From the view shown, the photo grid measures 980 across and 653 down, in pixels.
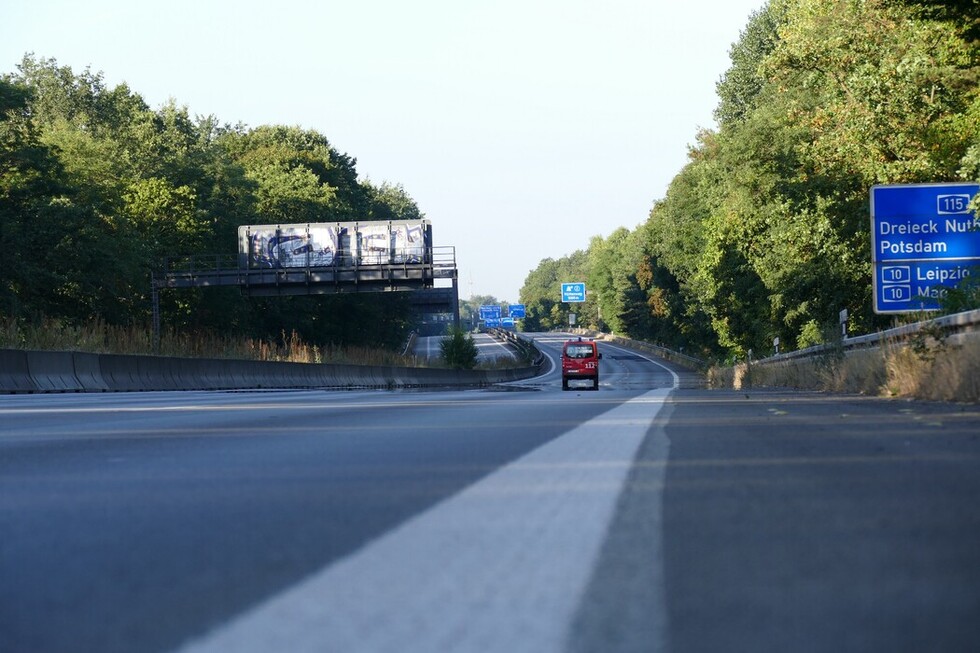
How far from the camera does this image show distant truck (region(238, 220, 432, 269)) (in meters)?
67.4

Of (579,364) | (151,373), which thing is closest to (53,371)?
(151,373)

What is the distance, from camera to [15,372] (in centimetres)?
1984

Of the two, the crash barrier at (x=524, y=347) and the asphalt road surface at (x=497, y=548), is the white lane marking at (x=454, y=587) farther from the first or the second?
the crash barrier at (x=524, y=347)

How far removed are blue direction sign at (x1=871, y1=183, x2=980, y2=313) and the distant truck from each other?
157ft

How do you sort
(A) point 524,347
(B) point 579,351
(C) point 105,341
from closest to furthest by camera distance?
1. (C) point 105,341
2. (B) point 579,351
3. (A) point 524,347

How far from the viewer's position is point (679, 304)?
339 feet

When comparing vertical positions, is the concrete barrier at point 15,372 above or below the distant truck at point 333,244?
below

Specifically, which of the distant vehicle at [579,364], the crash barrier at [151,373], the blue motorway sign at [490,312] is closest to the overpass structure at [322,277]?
the distant vehicle at [579,364]

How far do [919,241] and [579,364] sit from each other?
40.9 meters

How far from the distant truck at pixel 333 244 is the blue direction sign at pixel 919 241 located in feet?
157

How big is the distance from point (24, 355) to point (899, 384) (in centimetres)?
1397

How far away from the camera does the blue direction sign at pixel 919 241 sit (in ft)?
65.5

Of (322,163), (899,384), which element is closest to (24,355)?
(899,384)

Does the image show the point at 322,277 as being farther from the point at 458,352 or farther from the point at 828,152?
the point at 828,152
